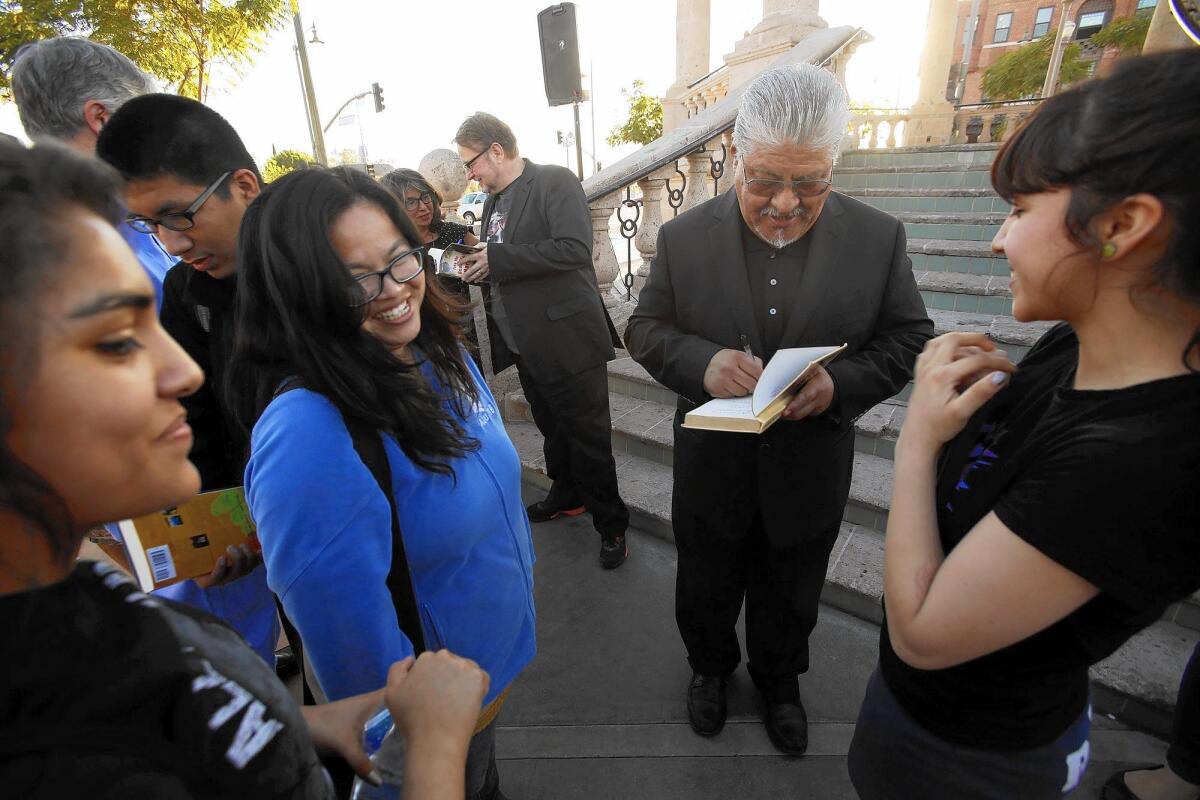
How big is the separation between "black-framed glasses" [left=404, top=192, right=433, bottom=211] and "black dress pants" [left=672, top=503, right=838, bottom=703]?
220 cm

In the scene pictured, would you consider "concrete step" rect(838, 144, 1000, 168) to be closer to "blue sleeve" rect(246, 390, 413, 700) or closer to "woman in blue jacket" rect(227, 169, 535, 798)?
"woman in blue jacket" rect(227, 169, 535, 798)

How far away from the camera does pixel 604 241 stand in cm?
400

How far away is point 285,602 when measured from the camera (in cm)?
97

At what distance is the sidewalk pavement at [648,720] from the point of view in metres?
1.91

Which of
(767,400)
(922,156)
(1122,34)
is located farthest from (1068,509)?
(1122,34)

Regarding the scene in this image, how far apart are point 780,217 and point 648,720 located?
1866 mm

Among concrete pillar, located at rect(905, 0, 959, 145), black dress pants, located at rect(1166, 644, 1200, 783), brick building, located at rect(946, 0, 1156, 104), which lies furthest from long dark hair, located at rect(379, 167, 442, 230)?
brick building, located at rect(946, 0, 1156, 104)

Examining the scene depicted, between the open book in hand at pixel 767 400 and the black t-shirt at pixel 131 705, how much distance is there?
978 mm

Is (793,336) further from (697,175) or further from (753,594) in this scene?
(697,175)

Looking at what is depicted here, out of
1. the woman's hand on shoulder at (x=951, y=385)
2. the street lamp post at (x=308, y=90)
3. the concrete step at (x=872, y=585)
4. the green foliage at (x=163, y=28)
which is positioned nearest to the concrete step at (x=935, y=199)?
the concrete step at (x=872, y=585)

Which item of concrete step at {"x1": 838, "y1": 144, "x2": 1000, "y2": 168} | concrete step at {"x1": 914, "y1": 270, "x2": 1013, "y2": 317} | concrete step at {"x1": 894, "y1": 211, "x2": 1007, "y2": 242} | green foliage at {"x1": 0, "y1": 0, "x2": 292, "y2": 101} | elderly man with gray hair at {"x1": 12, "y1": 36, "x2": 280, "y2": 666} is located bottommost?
concrete step at {"x1": 914, "y1": 270, "x2": 1013, "y2": 317}

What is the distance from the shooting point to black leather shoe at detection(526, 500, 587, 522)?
3398mm

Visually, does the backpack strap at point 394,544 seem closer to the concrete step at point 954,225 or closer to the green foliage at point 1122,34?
the concrete step at point 954,225

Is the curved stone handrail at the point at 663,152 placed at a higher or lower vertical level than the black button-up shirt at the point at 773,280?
higher
